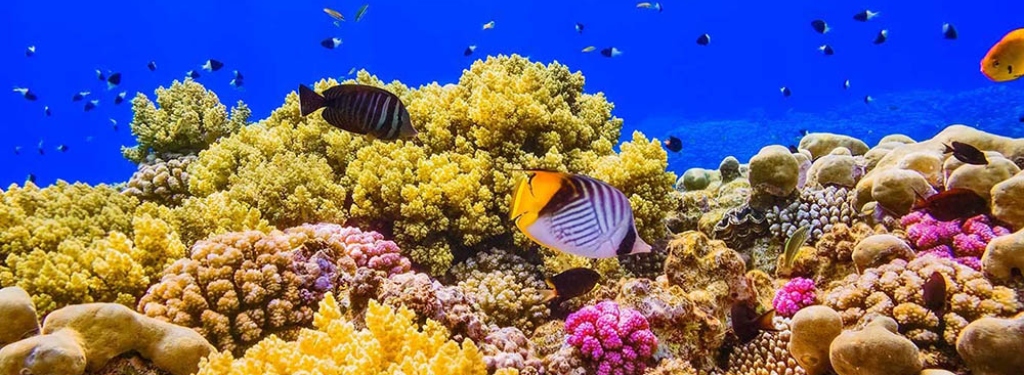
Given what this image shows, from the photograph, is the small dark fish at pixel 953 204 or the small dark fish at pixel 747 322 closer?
the small dark fish at pixel 747 322

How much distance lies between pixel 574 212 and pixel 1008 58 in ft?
15.2

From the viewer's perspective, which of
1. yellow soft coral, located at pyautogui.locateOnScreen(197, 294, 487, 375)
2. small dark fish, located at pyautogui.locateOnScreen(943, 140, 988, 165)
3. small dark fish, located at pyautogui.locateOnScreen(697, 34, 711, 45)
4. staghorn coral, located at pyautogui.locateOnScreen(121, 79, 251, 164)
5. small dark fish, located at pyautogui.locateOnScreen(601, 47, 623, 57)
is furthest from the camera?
small dark fish, located at pyautogui.locateOnScreen(601, 47, 623, 57)

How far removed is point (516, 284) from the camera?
14.2ft

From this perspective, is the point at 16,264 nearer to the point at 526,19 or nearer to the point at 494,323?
the point at 494,323

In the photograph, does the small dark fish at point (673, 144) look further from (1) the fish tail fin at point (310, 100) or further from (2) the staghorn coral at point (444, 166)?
(1) the fish tail fin at point (310, 100)

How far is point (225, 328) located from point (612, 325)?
87.5 inches

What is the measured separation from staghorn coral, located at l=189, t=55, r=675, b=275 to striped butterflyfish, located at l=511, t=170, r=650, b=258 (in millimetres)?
2726

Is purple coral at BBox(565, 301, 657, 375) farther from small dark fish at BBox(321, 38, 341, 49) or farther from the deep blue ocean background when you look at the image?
the deep blue ocean background

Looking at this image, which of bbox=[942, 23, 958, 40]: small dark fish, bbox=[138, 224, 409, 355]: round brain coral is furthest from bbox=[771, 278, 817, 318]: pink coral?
bbox=[942, 23, 958, 40]: small dark fish

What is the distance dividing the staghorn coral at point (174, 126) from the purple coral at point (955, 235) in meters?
7.26

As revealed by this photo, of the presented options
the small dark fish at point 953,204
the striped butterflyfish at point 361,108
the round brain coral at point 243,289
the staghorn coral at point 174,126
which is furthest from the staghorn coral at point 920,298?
the staghorn coral at point 174,126

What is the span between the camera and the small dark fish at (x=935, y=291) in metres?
3.43

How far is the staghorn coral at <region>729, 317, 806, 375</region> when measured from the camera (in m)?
3.69

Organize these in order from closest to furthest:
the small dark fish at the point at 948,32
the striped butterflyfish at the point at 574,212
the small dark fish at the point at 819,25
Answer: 1. the striped butterflyfish at the point at 574,212
2. the small dark fish at the point at 948,32
3. the small dark fish at the point at 819,25
